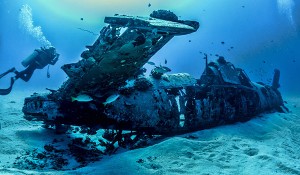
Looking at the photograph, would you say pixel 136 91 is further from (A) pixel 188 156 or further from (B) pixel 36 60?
(B) pixel 36 60

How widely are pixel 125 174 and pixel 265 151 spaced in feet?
11.0

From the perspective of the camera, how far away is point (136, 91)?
20.7 feet

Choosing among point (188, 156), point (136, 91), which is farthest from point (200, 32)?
point (188, 156)

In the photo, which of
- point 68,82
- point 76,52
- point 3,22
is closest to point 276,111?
point 68,82

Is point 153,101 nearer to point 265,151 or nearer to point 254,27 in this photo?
point 265,151

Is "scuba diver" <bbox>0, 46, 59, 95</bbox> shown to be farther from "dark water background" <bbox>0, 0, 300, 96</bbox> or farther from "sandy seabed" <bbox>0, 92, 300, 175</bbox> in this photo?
"dark water background" <bbox>0, 0, 300, 96</bbox>

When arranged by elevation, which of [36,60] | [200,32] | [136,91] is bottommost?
[136,91]

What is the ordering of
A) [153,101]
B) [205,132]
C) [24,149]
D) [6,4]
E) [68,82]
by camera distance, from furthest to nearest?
1. [6,4]
2. [205,132]
3. [153,101]
4. [24,149]
5. [68,82]

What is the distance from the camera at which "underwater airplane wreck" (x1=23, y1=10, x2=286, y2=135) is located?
4.25m

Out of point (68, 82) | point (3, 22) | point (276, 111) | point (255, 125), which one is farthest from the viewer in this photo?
point (3, 22)

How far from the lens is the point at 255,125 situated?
8.98 meters

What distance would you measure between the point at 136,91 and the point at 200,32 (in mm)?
119464

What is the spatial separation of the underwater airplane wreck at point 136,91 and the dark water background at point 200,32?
83135 millimetres

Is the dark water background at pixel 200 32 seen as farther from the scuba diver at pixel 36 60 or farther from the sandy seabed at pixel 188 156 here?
the sandy seabed at pixel 188 156
